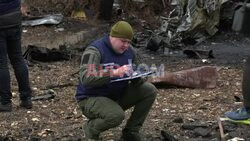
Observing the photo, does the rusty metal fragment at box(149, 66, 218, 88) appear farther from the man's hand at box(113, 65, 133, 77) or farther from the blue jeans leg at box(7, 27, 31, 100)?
the man's hand at box(113, 65, 133, 77)

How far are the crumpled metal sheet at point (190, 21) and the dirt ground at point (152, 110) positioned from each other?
6.53ft

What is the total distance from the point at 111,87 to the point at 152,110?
1889mm

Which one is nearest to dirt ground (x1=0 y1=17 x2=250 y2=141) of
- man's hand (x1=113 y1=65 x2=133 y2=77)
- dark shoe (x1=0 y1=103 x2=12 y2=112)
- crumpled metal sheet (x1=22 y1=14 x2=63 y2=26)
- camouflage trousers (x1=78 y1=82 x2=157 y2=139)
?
dark shoe (x1=0 y1=103 x2=12 y2=112)

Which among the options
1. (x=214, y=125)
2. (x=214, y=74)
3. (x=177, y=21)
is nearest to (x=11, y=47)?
(x=214, y=125)

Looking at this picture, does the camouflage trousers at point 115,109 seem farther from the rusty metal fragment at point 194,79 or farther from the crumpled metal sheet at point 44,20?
the crumpled metal sheet at point 44,20

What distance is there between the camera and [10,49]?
639 cm

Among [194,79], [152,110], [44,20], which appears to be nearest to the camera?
[152,110]

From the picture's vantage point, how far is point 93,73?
4547 millimetres

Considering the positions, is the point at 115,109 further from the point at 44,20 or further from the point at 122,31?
the point at 44,20

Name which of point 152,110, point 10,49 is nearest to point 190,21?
point 152,110

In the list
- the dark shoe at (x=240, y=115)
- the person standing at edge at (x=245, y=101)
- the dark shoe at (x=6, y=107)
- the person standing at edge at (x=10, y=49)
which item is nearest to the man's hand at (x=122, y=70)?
the person standing at edge at (x=245, y=101)

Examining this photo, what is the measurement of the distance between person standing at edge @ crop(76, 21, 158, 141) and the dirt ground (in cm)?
50

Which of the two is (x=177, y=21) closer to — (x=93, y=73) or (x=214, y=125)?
(x=214, y=125)

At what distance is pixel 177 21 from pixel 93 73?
25.8 feet
